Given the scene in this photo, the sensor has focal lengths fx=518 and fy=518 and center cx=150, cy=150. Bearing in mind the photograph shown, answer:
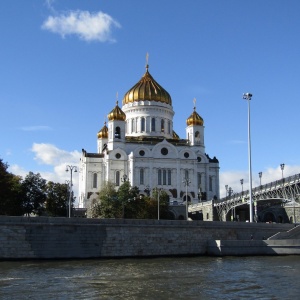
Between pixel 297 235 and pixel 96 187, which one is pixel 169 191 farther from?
pixel 297 235

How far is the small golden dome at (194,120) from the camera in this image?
314 ft

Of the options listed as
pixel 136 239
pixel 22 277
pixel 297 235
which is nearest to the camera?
pixel 22 277

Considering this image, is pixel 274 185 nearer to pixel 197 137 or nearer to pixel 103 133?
pixel 197 137

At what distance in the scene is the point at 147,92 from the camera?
314 feet

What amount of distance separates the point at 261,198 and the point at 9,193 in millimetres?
30012

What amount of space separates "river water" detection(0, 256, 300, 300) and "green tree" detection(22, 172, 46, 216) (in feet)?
88.1

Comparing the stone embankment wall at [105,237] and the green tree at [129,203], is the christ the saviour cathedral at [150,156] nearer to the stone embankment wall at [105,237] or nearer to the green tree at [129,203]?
the green tree at [129,203]

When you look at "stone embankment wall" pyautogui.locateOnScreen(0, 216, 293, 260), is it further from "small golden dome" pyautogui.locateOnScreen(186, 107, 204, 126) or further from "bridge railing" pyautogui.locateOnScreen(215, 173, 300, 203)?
"small golden dome" pyautogui.locateOnScreen(186, 107, 204, 126)

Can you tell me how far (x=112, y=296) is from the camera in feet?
78.8

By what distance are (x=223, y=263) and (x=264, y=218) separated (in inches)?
1929

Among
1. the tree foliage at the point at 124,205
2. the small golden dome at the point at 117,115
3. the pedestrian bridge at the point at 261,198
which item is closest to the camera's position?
the pedestrian bridge at the point at 261,198

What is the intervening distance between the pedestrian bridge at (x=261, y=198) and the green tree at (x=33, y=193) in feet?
84.6

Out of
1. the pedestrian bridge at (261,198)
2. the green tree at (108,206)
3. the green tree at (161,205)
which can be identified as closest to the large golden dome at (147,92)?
the pedestrian bridge at (261,198)

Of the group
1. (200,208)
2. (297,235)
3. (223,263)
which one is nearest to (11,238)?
(223,263)
